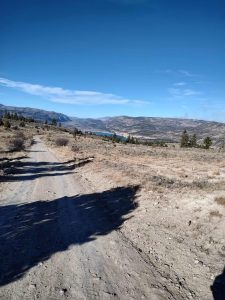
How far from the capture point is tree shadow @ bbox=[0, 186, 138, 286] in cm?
995

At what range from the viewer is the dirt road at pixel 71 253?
8.10 m

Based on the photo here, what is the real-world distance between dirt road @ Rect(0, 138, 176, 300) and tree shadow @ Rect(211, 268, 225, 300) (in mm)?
1165

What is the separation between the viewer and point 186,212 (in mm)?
15172

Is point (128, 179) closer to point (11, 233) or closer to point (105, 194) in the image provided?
point (105, 194)

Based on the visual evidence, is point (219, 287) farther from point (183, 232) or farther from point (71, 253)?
point (71, 253)

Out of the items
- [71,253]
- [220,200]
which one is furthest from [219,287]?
[220,200]

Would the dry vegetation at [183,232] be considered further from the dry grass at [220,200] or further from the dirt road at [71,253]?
the dirt road at [71,253]

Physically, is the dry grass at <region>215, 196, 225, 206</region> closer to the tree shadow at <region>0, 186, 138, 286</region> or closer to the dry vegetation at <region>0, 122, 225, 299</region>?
the dry vegetation at <region>0, 122, 225, 299</region>

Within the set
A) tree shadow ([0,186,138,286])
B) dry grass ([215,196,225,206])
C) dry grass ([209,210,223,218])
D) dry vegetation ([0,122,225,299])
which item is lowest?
tree shadow ([0,186,138,286])

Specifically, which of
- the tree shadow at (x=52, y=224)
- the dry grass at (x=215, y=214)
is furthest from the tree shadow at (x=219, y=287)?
the tree shadow at (x=52, y=224)

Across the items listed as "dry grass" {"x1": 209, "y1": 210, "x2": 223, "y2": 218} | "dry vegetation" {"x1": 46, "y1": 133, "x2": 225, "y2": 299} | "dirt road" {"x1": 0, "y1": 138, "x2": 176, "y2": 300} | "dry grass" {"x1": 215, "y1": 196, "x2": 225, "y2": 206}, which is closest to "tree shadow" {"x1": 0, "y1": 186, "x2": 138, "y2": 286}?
"dirt road" {"x1": 0, "y1": 138, "x2": 176, "y2": 300}

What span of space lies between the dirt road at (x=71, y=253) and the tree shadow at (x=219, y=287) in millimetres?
1165

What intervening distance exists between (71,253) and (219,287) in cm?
506

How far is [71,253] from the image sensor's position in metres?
10.5
